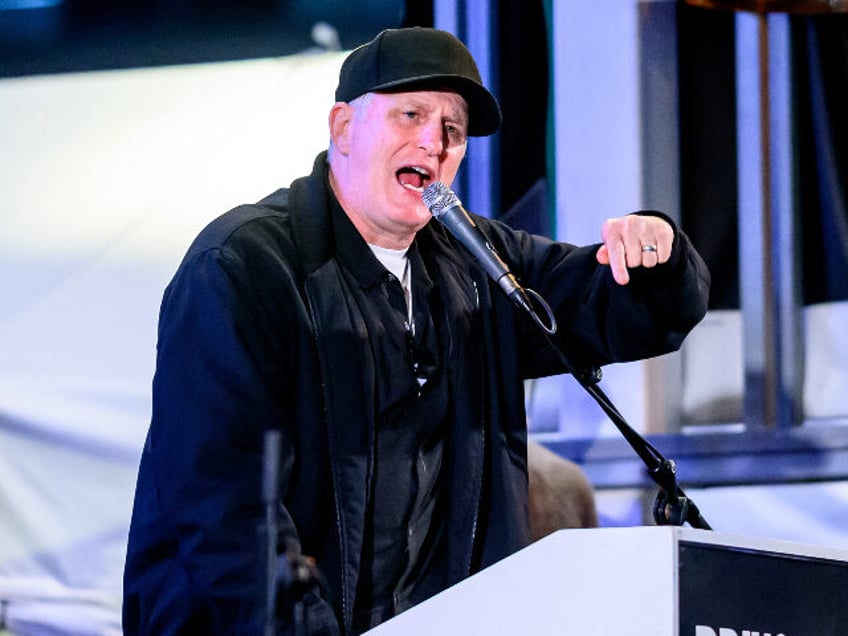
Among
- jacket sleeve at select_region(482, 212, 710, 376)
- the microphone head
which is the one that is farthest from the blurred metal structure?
the microphone head

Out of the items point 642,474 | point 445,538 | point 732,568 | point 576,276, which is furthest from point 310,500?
point 642,474

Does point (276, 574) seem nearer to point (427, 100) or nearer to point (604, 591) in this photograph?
point (604, 591)

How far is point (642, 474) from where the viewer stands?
10.0 feet

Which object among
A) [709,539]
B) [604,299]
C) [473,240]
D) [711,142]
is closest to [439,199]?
[473,240]

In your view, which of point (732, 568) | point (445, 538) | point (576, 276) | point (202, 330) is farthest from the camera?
point (576, 276)

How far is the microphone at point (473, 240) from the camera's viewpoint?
1846mm

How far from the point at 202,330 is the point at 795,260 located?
1.62 metres

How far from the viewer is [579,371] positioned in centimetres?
184

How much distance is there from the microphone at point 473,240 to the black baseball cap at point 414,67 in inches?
14.9

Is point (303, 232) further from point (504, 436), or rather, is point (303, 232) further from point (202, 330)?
point (504, 436)

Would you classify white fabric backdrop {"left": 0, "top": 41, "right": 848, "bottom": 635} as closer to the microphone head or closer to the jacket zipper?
the jacket zipper

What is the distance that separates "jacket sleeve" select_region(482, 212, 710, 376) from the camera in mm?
2207

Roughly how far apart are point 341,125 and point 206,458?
2.54ft

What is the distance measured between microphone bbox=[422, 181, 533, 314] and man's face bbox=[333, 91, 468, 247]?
0.98ft
